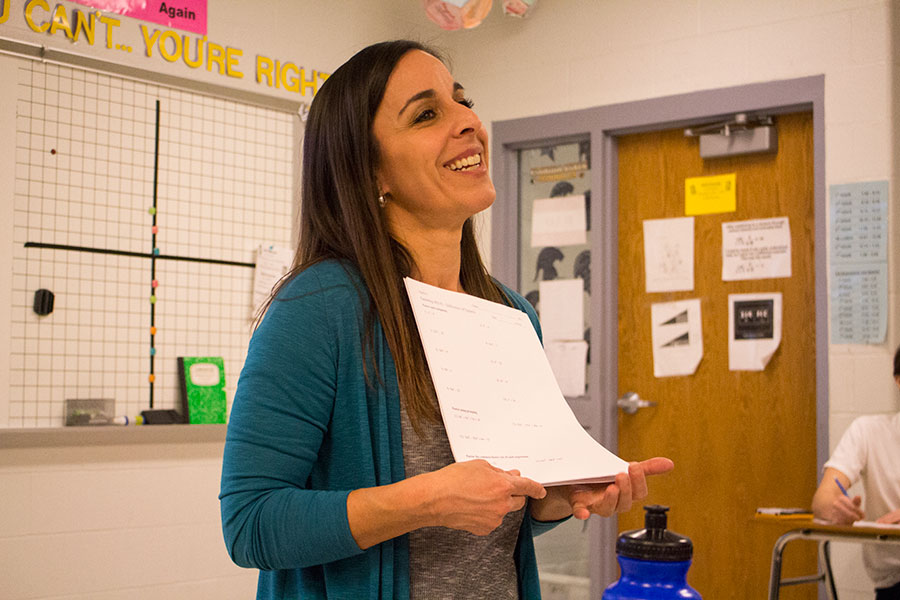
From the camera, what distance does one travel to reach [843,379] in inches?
125

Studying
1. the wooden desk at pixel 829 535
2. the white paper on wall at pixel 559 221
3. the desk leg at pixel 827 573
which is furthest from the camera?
the white paper on wall at pixel 559 221

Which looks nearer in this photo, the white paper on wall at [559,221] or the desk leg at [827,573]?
the desk leg at [827,573]

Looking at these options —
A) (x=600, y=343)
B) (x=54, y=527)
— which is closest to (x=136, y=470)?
(x=54, y=527)

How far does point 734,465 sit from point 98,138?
2587mm

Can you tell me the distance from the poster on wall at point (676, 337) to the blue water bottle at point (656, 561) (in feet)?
8.81

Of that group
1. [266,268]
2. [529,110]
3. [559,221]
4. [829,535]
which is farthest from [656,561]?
[529,110]

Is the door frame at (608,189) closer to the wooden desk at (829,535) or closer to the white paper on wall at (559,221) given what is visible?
the white paper on wall at (559,221)

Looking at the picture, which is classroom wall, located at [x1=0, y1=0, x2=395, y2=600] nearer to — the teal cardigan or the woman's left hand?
the teal cardigan

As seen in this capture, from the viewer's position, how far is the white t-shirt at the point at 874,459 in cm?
283

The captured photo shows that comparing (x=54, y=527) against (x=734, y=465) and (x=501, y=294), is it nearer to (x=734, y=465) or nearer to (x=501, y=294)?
(x=501, y=294)

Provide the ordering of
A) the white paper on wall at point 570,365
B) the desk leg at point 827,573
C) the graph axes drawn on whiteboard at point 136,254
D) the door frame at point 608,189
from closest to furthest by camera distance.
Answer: the desk leg at point 827,573 → the graph axes drawn on whiteboard at point 136,254 → the door frame at point 608,189 → the white paper on wall at point 570,365

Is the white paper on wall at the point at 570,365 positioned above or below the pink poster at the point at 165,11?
below

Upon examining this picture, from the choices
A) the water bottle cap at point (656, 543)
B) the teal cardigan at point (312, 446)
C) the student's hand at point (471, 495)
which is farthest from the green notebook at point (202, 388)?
the student's hand at point (471, 495)

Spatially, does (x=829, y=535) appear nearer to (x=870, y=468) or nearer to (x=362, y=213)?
(x=870, y=468)
